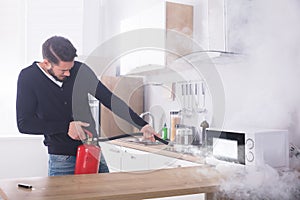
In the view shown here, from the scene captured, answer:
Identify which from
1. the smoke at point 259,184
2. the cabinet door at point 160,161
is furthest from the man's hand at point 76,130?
the cabinet door at point 160,161

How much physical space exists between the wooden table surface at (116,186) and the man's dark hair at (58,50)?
681mm

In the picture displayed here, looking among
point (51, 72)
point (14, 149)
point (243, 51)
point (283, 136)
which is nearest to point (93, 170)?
point (51, 72)

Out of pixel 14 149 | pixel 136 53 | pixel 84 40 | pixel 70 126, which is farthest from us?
pixel 84 40

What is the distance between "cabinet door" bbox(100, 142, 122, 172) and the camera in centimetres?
338

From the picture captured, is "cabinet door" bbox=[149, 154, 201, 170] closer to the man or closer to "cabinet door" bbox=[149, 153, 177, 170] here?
"cabinet door" bbox=[149, 153, 177, 170]

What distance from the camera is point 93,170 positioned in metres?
1.84

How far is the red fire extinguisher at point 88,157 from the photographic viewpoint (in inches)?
70.2

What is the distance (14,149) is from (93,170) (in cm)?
252

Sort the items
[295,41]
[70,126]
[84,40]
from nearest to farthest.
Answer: [70,126] → [295,41] → [84,40]

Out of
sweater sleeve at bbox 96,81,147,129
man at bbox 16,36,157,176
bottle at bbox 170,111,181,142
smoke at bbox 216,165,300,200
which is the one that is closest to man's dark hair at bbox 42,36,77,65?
man at bbox 16,36,157,176

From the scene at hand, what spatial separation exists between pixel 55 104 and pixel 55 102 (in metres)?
0.01

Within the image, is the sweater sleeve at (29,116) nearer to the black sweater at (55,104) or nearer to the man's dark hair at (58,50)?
the black sweater at (55,104)

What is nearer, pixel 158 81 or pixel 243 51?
pixel 243 51

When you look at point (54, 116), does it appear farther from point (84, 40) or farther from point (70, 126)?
point (84, 40)
